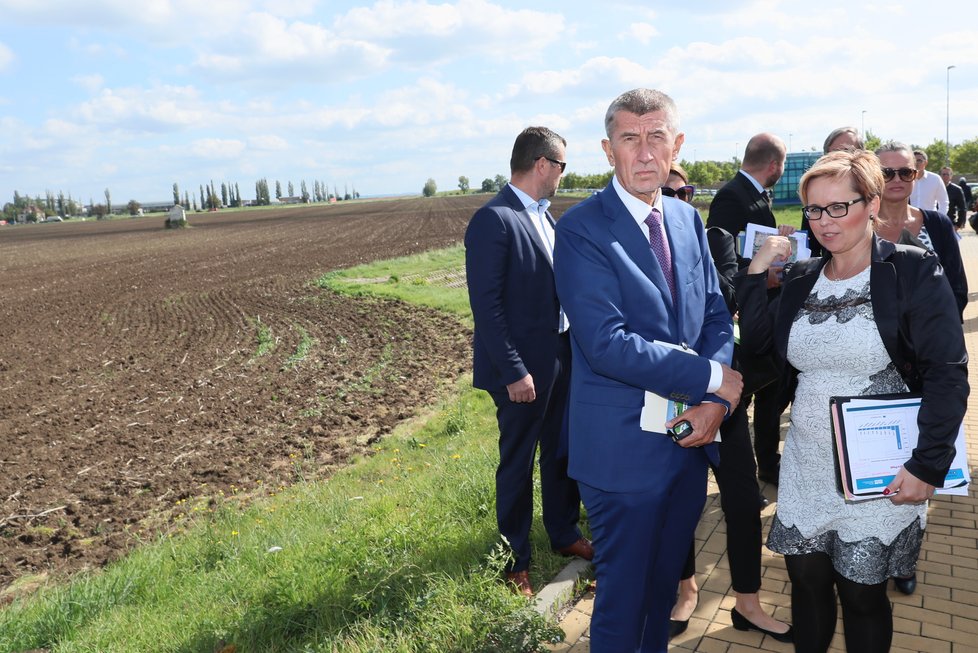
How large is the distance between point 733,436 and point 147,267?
28851 millimetres

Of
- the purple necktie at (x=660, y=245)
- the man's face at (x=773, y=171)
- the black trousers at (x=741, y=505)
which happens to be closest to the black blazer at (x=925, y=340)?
the purple necktie at (x=660, y=245)

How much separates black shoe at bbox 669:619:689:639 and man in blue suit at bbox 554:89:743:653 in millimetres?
751

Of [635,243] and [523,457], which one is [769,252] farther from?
[523,457]

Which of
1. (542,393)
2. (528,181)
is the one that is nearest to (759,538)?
(542,393)

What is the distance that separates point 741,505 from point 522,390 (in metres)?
1.12

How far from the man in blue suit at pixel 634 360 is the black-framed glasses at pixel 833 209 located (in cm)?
40

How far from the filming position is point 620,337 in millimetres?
2240

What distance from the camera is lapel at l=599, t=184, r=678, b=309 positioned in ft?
7.86

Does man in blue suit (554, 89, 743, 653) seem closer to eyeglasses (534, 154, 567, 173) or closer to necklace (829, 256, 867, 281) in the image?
necklace (829, 256, 867, 281)

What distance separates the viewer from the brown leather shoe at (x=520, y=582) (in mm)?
3607

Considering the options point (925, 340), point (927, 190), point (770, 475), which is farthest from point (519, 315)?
point (927, 190)

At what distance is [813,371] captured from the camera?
2.56m

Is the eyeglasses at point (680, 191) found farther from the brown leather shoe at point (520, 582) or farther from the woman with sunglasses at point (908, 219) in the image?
the brown leather shoe at point (520, 582)

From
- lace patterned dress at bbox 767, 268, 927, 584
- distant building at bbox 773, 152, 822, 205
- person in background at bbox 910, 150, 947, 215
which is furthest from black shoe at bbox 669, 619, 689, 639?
distant building at bbox 773, 152, 822, 205
